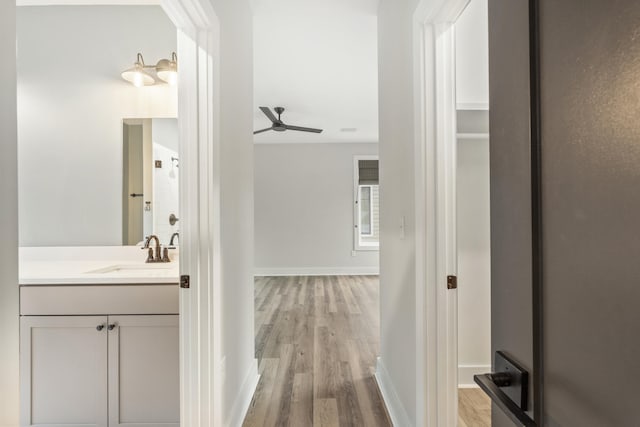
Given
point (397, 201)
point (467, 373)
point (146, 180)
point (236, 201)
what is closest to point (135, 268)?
point (146, 180)

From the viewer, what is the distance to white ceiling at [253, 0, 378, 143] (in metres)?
2.55

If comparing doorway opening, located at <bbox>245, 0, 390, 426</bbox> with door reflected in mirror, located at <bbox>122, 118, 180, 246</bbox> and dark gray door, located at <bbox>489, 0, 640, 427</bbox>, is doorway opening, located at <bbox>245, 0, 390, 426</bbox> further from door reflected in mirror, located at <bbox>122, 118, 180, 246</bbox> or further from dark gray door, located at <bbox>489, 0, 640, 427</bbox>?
dark gray door, located at <bbox>489, 0, 640, 427</bbox>

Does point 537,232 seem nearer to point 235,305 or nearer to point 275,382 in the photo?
point 235,305

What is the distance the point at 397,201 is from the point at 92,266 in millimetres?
1961

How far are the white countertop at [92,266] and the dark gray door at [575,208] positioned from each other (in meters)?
1.70

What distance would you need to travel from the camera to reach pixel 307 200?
7105mm

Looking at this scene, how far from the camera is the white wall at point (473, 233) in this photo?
2477 mm

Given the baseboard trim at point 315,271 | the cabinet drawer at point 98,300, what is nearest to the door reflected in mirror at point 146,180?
the cabinet drawer at point 98,300

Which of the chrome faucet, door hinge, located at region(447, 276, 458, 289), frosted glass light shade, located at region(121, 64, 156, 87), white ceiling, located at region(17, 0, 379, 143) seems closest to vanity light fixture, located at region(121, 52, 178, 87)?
frosted glass light shade, located at region(121, 64, 156, 87)

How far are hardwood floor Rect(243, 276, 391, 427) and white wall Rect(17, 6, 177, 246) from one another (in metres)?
1.54

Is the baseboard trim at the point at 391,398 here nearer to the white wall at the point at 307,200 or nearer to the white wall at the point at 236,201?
the white wall at the point at 236,201

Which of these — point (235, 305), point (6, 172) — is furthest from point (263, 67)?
point (6, 172)

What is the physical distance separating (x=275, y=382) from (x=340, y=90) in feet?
10.3

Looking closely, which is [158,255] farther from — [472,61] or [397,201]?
[472,61]
